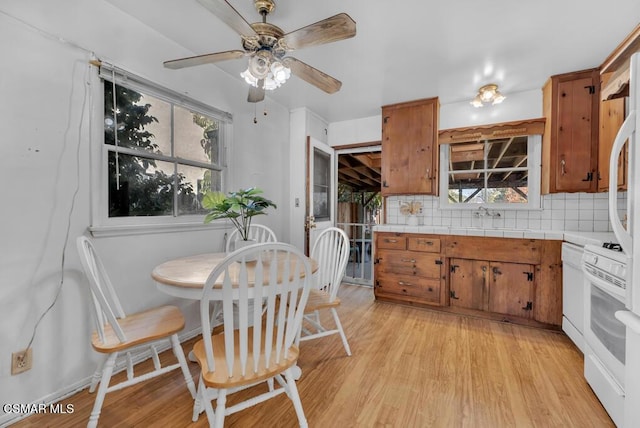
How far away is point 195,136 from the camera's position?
7.84ft

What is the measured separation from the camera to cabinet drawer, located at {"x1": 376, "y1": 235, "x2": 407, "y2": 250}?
120 inches

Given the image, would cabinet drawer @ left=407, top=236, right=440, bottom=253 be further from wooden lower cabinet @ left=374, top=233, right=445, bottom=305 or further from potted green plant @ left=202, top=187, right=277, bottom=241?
potted green plant @ left=202, top=187, right=277, bottom=241

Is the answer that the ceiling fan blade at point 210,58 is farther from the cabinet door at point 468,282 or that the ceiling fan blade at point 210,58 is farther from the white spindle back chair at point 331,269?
the cabinet door at point 468,282

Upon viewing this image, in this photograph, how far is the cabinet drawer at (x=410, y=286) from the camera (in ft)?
9.41

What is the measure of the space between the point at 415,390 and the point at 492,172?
259 centimetres

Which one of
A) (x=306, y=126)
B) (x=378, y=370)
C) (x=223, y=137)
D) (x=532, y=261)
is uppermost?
(x=306, y=126)

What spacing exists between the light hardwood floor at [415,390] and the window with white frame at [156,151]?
3.78 ft

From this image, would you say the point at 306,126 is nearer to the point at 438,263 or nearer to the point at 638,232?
the point at 438,263

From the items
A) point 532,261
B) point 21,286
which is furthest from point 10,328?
point 532,261

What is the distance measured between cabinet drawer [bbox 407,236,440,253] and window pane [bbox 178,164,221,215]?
2.13 m

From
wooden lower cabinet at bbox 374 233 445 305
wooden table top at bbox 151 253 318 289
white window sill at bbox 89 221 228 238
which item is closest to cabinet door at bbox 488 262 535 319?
wooden lower cabinet at bbox 374 233 445 305

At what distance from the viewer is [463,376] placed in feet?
5.76

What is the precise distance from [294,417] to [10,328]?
1.49 meters

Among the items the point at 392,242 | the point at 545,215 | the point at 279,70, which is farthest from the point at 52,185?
the point at 545,215
